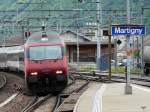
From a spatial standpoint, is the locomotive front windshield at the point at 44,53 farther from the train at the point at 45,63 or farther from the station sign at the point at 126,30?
the station sign at the point at 126,30

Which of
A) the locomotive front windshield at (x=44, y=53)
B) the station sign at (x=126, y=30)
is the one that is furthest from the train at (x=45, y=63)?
the station sign at (x=126, y=30)

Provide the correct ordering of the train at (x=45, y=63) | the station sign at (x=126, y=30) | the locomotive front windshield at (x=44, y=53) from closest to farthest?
the station sign at (x=126, y=30)
the train at (x=45, y=63)
the locomotive front windshield at (x=44, y=53)

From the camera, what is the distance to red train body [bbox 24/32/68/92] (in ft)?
90.2

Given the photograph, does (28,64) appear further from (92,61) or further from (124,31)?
(92,61)

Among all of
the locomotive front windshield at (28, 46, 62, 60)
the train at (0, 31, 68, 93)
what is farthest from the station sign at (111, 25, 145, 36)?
the locomotive front windshield at (28, 46, 62, 60)

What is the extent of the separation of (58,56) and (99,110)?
12384mm

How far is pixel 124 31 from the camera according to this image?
2073cm

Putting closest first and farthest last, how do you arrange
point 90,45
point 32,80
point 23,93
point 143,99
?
point 143,99 < point 32,80 < point 23,93 < point 90,45

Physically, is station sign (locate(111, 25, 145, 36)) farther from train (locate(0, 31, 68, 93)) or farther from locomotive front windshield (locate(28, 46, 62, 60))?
locomotive front windshield (locate(28, 46, 62, 60))

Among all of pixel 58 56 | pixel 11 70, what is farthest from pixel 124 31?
pixel 11 70

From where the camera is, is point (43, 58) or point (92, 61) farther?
point (92, 61)

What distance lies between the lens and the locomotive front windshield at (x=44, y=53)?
27.7 m

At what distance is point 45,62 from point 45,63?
0.20 feet

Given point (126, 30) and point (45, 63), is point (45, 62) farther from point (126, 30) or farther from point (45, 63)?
point (126, 30)
